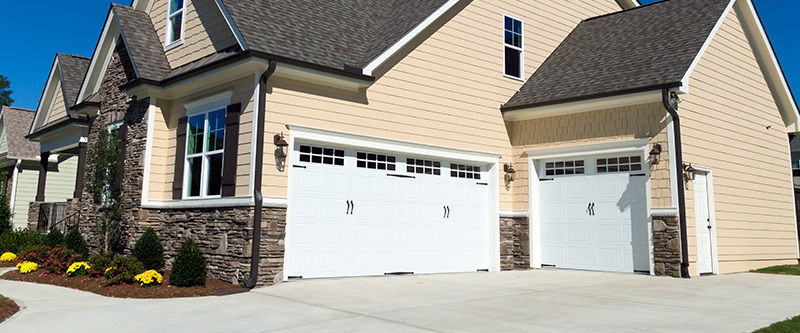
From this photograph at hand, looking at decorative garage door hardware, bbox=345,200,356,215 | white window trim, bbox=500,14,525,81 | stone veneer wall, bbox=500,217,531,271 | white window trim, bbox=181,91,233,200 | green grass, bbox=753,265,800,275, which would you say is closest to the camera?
white window trim, bbox=181,91,233,200

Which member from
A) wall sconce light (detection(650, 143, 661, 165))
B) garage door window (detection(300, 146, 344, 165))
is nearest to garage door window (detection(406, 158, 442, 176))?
garage door window (detection(300, 146, 344, 165))

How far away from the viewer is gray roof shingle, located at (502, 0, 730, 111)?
12.5 meters

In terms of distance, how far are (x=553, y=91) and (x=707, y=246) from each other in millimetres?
4751

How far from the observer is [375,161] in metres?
12.0

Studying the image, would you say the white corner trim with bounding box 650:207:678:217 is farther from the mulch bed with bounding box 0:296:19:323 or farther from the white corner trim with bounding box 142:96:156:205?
the mulch bed with bounding box 0:296:19:323

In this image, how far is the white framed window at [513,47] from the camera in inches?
584

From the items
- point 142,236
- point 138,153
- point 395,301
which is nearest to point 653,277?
point 395,301

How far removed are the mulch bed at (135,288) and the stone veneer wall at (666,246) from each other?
26.5 feet

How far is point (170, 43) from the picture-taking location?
1327 cm

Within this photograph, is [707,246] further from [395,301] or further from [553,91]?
[395,301]

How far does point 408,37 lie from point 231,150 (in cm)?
432

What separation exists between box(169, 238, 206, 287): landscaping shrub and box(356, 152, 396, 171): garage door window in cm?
359

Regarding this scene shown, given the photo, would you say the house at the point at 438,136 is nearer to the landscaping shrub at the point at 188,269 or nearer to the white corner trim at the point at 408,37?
the white corner trim at the point at 408,37

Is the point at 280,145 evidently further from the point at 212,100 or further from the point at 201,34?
the point at 201,34
